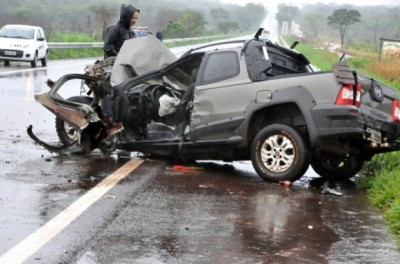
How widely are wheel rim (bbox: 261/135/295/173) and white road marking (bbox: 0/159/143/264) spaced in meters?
1.62


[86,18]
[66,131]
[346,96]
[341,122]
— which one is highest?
[86,18]

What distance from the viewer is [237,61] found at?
26.5 feet

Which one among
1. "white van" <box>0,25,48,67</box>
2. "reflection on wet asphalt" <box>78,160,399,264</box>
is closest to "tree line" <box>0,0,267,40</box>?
"white van" <box>0,25,48,67</box>

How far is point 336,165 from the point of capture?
8.32 m

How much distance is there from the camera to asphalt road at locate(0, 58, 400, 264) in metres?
4.98

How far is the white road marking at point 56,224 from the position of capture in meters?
4.71

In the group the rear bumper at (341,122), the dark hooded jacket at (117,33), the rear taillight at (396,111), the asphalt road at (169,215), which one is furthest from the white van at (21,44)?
the rear bumper at (341,122)

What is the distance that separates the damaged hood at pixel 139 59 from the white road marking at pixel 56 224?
5.97 feet

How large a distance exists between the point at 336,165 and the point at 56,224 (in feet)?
13.0

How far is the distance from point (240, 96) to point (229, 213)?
6.51 feet

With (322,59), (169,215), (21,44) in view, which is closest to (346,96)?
(169,215)

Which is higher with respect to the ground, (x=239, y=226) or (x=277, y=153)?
(x=277, y=153)

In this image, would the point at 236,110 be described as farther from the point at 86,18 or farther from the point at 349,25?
the point at 349,25

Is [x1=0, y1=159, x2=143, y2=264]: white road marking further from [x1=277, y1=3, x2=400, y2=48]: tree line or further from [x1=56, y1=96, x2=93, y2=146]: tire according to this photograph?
[x1=277, y1=3, x2=400, y2=48]: tree line
